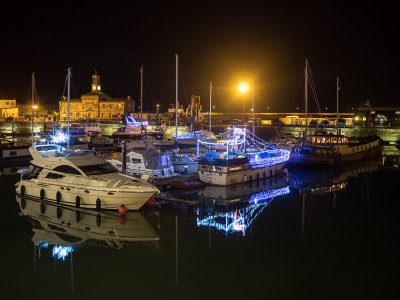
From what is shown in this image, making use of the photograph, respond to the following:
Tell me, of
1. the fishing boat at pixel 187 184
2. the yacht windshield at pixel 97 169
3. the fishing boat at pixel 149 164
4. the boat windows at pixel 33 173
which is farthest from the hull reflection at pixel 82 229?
the fishing boat at pixel 149 164

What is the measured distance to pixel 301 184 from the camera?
104 ft

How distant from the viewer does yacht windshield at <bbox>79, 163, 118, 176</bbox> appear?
2162 centimetres

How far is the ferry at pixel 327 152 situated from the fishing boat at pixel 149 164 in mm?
18659

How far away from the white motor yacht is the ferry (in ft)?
84.8

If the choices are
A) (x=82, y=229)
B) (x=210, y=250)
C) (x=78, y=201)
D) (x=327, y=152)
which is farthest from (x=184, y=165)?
(x=327, y=152)

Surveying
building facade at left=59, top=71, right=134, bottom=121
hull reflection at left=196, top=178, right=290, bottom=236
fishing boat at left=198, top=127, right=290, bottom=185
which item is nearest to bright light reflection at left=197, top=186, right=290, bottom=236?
hull reflection at left=196, top=178, right=290, bottom=236

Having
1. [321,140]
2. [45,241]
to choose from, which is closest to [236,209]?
[45,241]

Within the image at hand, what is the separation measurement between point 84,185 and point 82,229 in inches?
118

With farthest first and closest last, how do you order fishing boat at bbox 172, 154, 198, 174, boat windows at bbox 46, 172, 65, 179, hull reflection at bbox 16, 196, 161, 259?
fishing boat at bbox 172, 154, 198, 174 < boat windows at bbox 46, 172, 65, 179 < hull reflection at bbox 16, 196, 161, 259

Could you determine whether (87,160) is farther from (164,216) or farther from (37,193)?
(164,216)

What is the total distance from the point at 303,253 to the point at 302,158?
2761 centimetres

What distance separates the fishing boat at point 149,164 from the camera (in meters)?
28.6

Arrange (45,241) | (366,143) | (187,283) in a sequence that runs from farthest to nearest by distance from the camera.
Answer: (366,143)
(45,241)
(187,283)

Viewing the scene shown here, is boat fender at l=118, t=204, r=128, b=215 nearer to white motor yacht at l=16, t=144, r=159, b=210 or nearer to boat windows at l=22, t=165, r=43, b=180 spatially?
white motor yacht at l=16, t=144, r=159, b=210
